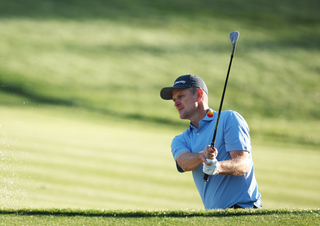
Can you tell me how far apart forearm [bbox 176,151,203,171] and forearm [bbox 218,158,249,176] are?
179 mm

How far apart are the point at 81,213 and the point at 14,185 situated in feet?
11.9

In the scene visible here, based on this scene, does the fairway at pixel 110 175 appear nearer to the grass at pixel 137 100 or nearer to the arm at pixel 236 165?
the grass at pixel 137 100

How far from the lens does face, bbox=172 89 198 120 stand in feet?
9.66

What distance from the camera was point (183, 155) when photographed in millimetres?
2807

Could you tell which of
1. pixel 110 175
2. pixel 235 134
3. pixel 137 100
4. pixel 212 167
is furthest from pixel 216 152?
pixel 137 100

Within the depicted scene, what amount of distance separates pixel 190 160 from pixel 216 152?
0.30 meters

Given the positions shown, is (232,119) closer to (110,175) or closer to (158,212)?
(158,212)

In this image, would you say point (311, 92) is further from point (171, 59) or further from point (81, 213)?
point (81, 213)

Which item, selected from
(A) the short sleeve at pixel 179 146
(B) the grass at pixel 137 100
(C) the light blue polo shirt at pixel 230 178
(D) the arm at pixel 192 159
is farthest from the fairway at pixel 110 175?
(C) the light blue polo shirt at pixel 230 178

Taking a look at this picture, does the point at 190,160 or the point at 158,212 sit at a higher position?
the point at 190,160

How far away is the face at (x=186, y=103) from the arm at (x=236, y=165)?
0.55m

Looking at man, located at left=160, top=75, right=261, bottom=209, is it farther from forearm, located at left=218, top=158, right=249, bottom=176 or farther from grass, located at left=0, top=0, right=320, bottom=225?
grass, located at left=0, top=0, right=320, bottom=225

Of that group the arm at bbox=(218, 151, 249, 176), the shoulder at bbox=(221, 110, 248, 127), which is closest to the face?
the shoulder at bbox=(221, 110, 248, 127)

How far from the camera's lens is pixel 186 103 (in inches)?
117
